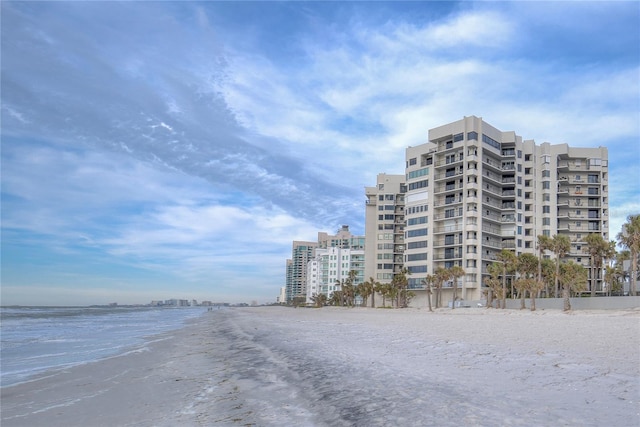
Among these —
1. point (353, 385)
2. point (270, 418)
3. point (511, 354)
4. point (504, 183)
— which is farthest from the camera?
point (504, 183)

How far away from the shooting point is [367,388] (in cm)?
1044

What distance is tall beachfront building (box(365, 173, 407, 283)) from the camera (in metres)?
108

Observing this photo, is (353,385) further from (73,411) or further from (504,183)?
(504,183)

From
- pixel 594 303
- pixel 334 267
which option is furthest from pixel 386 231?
pixel 594 303

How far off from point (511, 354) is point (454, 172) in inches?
3064

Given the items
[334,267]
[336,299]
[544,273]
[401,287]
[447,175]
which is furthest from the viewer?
[334,267]

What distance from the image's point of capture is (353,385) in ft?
35.8

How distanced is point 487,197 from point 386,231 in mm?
28589

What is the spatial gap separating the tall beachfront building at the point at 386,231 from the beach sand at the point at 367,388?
90267mm

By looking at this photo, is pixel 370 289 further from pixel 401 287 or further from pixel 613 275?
pixel 613 275

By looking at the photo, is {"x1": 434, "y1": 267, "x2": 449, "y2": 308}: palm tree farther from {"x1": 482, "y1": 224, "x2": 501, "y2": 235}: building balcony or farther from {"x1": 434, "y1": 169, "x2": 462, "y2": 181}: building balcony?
{"x1": 434, "y1": 169, "x2": 462, "y2": 181}: building balcony

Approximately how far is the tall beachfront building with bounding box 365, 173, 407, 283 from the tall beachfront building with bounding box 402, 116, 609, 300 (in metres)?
14.9

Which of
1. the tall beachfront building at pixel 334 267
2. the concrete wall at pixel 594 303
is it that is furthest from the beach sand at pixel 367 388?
the tall beachfront building at pixel 334 267

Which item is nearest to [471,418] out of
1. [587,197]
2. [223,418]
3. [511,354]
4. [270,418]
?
[270,418]
